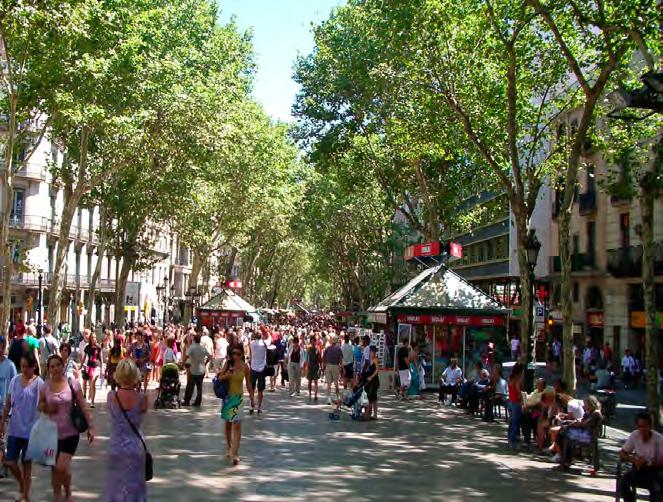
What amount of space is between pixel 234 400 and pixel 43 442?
3.82 m

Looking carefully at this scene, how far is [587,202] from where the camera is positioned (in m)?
36.9

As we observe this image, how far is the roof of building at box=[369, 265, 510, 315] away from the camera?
22.9 m

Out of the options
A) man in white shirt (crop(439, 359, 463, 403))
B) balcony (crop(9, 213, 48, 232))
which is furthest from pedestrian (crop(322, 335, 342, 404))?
balcony (crop(9, 213, 48, 232))

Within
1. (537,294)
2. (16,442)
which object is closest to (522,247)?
(16,442)

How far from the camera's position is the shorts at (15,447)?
26.6ft

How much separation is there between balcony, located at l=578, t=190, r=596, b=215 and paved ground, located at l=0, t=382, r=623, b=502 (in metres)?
21.9

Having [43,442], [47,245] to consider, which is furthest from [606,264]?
[47,245]

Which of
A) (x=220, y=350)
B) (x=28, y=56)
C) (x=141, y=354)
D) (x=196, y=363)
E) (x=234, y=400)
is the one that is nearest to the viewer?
(x=234, y=400)

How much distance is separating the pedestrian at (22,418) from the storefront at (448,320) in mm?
15056

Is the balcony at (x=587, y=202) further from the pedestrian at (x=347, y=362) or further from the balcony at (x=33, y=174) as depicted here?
the balcony at (x=33, y=174)

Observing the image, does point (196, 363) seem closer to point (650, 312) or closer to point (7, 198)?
point (7, 198)

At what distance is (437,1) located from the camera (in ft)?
58.2

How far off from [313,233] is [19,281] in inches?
757

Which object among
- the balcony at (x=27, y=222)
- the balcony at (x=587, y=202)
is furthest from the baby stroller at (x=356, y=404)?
the balcony at (x=27, y=222)
